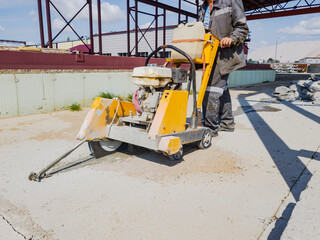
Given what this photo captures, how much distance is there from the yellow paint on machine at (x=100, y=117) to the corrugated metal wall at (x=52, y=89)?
3.14 meters

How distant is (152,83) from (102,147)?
107cm

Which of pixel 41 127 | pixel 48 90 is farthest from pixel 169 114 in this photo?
pixel 48 90

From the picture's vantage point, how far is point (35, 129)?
Result: 4629 mm

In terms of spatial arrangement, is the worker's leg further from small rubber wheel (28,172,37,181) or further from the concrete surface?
small rubber wheel (28,172,37,181)

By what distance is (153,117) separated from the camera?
3.14 metres

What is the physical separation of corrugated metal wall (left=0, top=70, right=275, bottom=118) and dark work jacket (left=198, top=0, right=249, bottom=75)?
3.89 metres

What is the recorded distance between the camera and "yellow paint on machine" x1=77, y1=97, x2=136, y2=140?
2.95 meters

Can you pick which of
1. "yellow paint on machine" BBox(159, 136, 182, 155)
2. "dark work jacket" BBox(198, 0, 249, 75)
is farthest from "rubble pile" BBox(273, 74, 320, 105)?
"yellow paint on machine" BBox(159, 136, 182, 155)

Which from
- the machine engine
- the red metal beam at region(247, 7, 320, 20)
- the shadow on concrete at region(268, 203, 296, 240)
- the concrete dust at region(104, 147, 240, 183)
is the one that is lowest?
the shadow on concrete at region(268, 203, 296, 240)

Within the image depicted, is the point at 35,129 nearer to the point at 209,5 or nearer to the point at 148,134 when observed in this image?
the point at 148,134

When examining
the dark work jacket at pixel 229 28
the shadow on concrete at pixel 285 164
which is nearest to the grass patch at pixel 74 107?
the dark work jacket at pixel 229 28

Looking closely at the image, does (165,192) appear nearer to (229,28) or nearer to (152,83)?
(152,83)

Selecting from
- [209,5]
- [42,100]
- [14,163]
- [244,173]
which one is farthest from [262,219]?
[42,100]

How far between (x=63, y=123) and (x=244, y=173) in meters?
3.64
